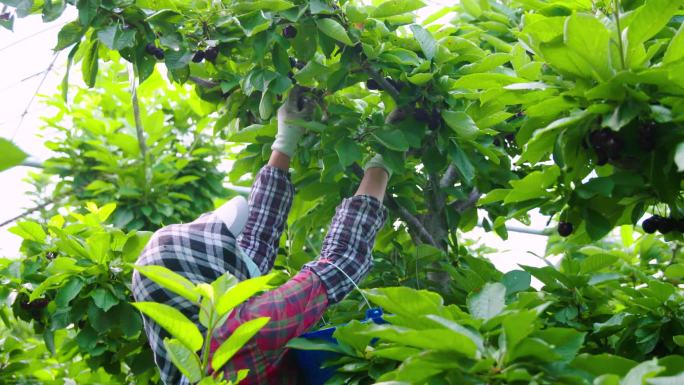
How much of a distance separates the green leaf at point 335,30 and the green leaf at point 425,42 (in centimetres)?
16

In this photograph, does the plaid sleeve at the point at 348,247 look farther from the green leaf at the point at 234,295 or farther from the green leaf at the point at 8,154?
the green leaf at the point at 8,154

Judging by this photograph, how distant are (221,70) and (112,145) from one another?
1781mm

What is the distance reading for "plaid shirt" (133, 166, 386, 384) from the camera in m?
1.62

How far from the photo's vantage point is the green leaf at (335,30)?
5.98 ft

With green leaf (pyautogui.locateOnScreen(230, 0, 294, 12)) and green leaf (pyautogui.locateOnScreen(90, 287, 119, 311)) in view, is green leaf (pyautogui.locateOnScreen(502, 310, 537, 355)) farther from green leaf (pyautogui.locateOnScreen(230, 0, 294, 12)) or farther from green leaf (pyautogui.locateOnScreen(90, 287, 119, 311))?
green leaf (pyautogui.locateOnScreen(90, 287, 119, 311))

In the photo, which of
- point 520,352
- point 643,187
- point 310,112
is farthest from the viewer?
point 310,112

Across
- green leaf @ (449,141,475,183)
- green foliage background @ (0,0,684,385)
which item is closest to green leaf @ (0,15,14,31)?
green foliage background @ (0,0,684,385)

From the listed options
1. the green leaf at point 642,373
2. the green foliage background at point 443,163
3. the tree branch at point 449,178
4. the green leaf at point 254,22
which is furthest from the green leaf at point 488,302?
the tree branch at point 449,178

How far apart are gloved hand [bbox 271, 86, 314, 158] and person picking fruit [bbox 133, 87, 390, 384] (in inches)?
1.5

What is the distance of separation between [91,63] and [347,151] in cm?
67

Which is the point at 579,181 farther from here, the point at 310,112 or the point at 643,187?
the point at 310,112

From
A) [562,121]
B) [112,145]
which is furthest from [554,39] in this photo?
[112,145]

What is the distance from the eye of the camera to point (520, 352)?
41.8 inches

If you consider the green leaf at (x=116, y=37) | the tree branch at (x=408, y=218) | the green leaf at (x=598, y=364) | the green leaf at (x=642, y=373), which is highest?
the green leaf at (x=116, y=37)
